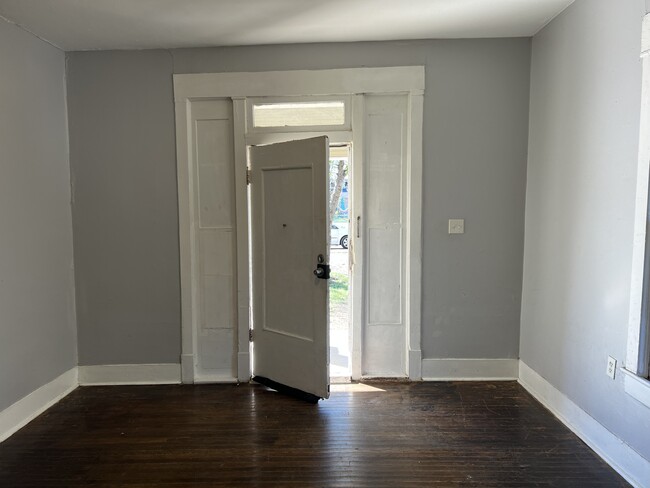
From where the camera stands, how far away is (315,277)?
2.76 m

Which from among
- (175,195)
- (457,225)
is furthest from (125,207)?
(457,225)

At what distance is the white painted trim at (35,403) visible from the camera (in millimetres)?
2391

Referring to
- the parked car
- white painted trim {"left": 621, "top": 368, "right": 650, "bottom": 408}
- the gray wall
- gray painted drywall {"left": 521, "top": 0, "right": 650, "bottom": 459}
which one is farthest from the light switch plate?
the parked car

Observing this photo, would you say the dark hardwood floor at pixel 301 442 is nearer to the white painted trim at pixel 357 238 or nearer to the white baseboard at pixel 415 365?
the white baseboard at pixel 415 365

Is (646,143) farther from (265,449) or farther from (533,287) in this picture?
(265,449)

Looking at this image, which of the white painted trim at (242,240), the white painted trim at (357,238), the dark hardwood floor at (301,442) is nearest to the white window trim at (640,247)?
the dark hardwood floor at (301,442)

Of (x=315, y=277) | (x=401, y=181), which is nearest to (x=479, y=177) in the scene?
(x=401, y=181)

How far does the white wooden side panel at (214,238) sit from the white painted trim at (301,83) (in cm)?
11

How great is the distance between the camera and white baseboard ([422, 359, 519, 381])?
3066 millimetres

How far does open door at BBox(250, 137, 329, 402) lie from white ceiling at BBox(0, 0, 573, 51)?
0.77 m

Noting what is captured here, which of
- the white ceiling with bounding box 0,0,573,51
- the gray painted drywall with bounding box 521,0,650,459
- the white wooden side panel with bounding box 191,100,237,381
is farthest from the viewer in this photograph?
the white wooden side panel with bounding box 191,100,237,381

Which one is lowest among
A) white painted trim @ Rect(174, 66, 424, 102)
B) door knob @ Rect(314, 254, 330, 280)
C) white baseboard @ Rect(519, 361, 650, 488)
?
white baseboard @ Rect(519, 361, 650, 488)

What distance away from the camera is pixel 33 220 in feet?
8.68

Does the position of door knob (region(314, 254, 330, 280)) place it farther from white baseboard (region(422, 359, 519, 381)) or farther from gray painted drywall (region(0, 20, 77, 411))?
gray painted drywall (region(0, 20, 77, 411))
